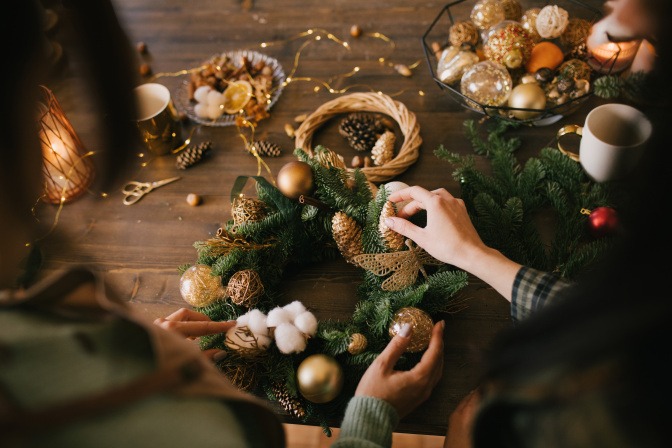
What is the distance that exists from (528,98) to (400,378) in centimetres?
69

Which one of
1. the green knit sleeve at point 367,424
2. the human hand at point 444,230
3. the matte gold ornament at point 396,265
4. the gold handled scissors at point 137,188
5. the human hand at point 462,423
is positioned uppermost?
the human hand at point 444,230

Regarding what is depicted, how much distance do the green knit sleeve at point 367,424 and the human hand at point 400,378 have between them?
2cm

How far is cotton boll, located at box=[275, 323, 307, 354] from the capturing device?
2.72ft

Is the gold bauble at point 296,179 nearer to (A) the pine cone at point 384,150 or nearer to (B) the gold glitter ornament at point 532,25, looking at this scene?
(A) the pine cone at point 384,150

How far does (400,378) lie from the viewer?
29.7 inches

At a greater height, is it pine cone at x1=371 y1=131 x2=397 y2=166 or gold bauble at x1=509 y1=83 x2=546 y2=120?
gold bauble at x1=509 y1=83 x2=546 y2=120

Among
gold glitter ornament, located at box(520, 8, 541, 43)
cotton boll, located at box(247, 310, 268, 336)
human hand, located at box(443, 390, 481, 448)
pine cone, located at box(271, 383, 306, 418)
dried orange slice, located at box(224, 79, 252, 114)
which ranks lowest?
pine cone, located at box(271, 383, 306, 418)

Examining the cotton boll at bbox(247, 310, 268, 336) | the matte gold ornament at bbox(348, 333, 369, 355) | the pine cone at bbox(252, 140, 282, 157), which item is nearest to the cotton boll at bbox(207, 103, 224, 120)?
the pine cone at bbox(252, 140, 282, 157)

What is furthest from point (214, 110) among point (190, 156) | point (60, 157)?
point (60, 157)

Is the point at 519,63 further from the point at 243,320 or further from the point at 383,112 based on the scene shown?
the point at 243,320

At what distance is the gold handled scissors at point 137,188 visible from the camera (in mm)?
1211

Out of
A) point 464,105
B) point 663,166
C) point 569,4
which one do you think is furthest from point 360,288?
point 569,4

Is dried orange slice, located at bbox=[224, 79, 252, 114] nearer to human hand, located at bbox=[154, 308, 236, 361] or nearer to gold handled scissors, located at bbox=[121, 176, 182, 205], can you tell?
gold handled scissors, located at bbox=[121, 176, 182, 205]

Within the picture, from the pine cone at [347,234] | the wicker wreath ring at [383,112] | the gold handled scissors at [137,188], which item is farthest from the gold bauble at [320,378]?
the gold handled scissors at [137,188]
